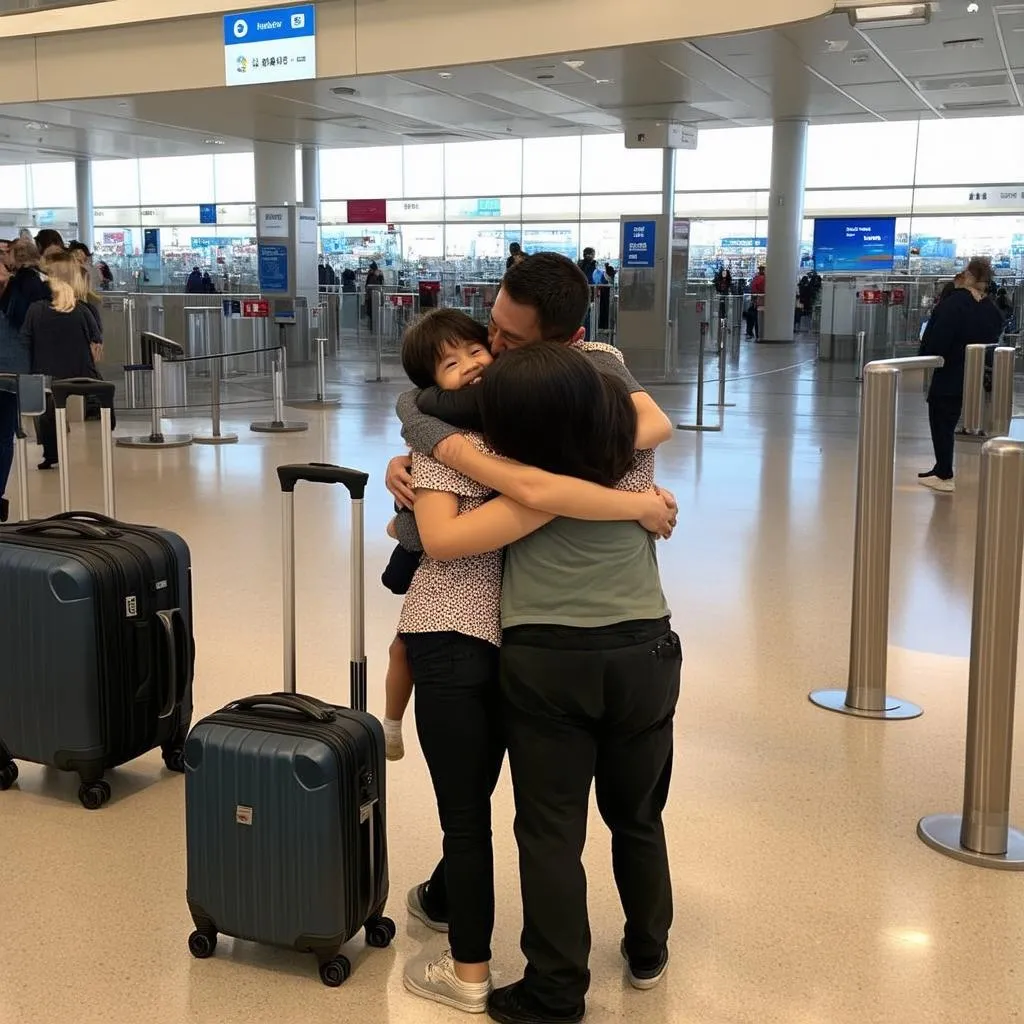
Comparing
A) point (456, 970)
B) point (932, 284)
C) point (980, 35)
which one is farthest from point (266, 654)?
point (932, 284)

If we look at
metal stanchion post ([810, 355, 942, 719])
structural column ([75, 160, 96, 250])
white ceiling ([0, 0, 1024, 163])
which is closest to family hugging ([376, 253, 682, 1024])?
metal stanchion post ([810, 355, 942, 719])

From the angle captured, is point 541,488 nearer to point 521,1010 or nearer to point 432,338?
point 432,338

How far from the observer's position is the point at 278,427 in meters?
11.6

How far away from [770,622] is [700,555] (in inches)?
48.7

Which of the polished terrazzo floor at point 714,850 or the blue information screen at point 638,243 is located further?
the blue information screen at point 638,243

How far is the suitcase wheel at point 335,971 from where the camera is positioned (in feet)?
8.69

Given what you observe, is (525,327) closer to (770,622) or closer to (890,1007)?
(890,1007)

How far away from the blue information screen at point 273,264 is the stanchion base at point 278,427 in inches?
352

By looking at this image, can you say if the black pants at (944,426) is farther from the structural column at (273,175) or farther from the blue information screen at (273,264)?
the structural column at (273,175)

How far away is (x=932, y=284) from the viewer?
1914cm

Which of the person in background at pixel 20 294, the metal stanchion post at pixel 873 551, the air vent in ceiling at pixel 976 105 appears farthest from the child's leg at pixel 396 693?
the air vent in ceiling at pixel 976 105

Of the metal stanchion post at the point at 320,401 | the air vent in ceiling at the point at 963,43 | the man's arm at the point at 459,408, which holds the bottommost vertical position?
the metal stanchion post at the point at 320,401

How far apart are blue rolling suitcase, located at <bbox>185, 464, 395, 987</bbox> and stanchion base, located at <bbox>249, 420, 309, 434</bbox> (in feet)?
29.6

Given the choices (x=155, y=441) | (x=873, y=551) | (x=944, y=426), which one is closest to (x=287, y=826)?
(x=873, y=551)
